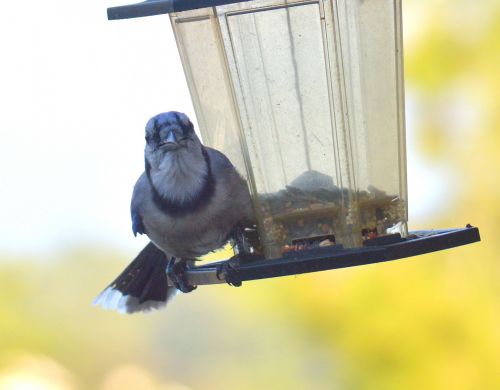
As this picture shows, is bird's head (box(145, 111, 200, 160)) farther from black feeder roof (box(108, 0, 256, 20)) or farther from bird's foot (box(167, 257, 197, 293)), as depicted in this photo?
black feeder roof (box(108, 0, 256, 20))

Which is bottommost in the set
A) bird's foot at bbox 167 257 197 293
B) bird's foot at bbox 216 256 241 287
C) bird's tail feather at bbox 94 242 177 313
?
bird's tail feather at bbox 94 242 177 313

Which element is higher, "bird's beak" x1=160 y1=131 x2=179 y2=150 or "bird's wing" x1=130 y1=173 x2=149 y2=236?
"bird's beak" x1=160 y1=131 x2=179 y2=150

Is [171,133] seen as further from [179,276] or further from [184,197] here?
[179,276]

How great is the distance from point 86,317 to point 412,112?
2.33m

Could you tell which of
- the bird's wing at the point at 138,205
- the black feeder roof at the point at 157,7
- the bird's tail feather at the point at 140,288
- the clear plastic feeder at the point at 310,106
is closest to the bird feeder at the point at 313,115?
the clear plastic feeder at the point at 310,106

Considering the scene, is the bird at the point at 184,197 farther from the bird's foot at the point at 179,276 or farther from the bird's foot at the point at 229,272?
the bird's foot at the point at 229,272

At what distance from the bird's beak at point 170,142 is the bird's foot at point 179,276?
48 cm

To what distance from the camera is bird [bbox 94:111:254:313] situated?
122 inches

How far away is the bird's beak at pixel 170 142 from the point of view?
3.07 m

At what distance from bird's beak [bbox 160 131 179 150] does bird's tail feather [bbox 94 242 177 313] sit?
1.29m

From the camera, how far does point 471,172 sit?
3926 millimetres

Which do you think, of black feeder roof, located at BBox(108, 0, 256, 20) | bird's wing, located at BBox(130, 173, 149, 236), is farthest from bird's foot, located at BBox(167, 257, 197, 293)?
black feeder roof, located at BBox(108, 0, 256, 20)

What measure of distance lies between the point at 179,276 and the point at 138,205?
341mm

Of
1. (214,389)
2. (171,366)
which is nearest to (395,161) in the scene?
(214,389)
